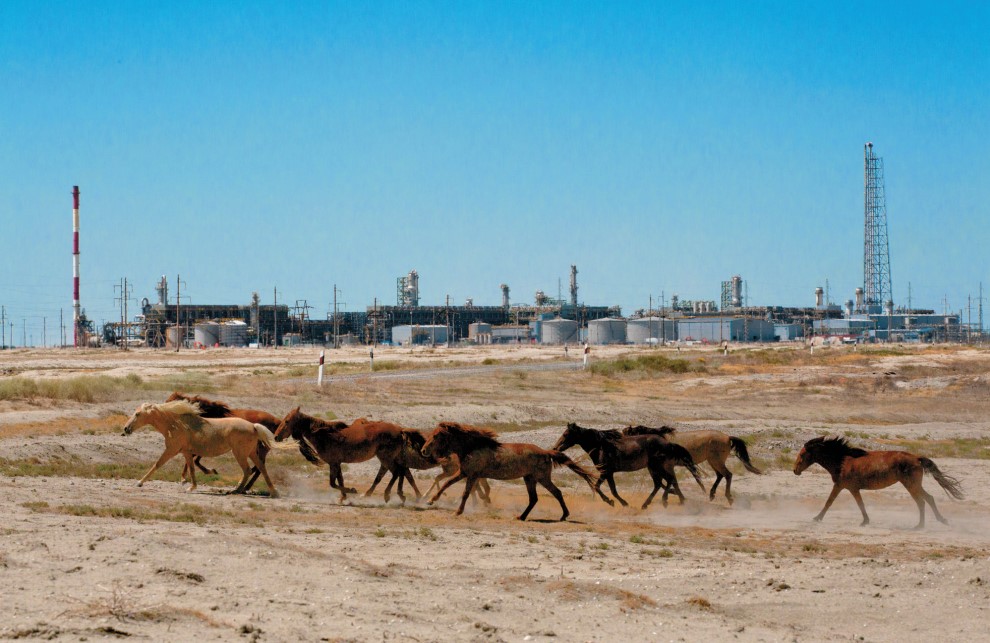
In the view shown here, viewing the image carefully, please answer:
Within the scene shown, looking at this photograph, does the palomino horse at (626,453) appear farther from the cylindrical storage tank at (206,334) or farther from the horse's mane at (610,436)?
the cylindrical storage tank at (206,334)

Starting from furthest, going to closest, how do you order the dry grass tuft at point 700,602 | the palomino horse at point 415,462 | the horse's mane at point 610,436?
the horse's mane at point 610,436 → the palomino horse at point 415,462 → the dry grass tuft at point 700,602

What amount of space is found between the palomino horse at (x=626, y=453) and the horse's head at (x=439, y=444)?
1.92 m

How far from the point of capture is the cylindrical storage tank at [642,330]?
16150cm

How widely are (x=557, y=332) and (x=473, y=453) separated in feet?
486

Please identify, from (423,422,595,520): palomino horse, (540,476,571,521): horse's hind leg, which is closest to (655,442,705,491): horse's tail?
(423,422,595,520): palomino horse

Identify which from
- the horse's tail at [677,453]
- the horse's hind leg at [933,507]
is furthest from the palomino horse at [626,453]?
the horse's hind leg at [933,507]

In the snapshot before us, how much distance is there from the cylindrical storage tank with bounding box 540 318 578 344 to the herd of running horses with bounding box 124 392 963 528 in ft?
475

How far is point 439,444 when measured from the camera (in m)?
16.5

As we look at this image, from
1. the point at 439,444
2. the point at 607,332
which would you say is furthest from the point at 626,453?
the point at 607,332

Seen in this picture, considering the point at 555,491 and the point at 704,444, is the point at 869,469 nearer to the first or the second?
the point at 704,444

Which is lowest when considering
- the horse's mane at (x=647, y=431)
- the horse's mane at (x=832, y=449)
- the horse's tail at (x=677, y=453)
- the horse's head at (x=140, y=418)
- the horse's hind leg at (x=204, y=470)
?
the horse's hind leg at (x=204, y=470)

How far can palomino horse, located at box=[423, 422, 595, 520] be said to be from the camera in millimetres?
16484

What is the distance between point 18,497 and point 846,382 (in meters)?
40.8

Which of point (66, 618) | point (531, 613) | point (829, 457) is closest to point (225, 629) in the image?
point (66, 618)
